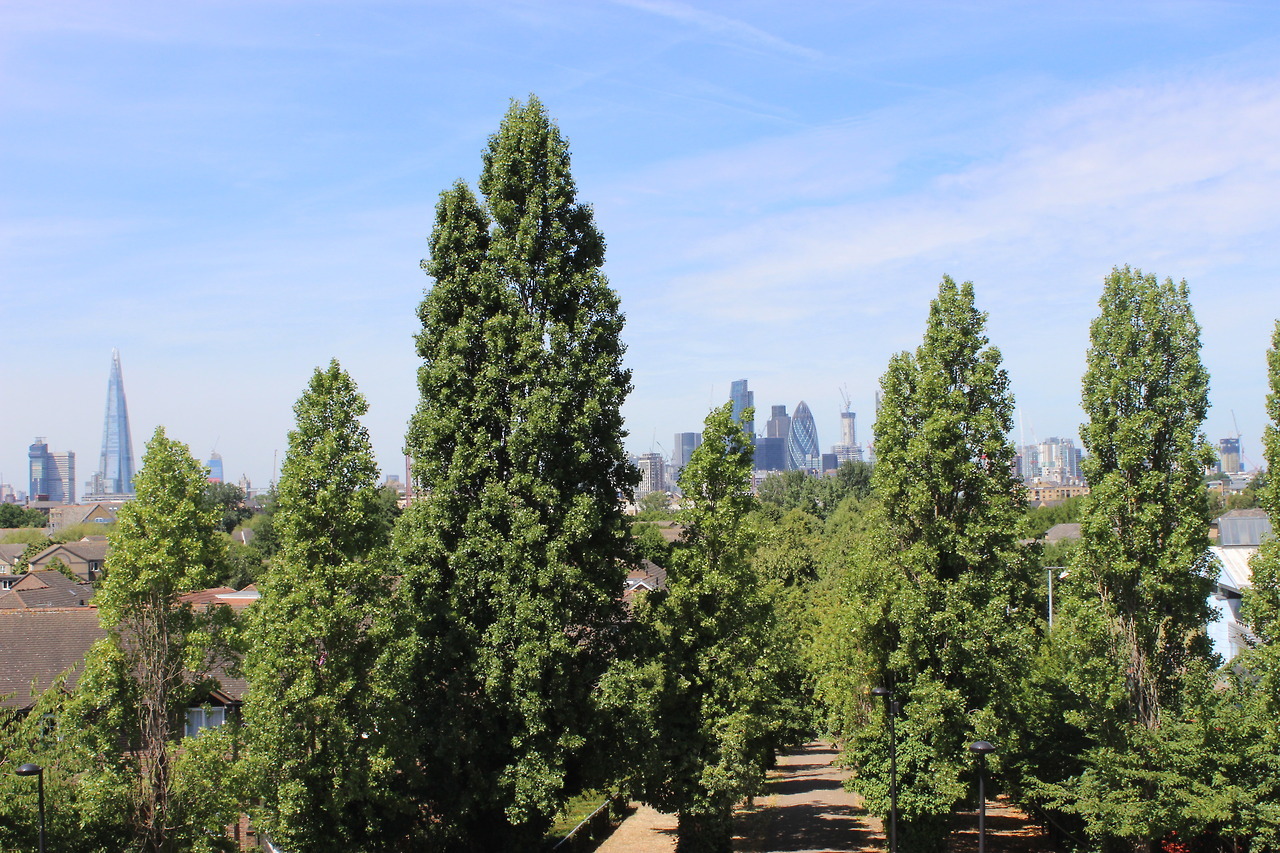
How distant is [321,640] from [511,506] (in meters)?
4.29

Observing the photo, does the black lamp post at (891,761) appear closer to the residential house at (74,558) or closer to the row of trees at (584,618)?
the row of trees at (584,618)

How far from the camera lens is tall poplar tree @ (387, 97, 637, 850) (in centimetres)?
1841

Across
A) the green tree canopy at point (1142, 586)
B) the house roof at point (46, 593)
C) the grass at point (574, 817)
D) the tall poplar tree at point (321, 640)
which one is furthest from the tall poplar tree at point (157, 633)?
the house roof at point (46, 593)

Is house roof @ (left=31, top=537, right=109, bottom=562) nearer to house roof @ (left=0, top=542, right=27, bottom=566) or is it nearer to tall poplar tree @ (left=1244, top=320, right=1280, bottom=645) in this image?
house roof @ (left=0, top=542, right=27, bottom=566)

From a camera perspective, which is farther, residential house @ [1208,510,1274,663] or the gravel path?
residential house @ [1208,510,1274,663]

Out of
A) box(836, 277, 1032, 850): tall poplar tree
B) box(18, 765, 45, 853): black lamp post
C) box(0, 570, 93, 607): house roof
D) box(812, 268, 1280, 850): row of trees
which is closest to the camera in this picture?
box(18, 765, 45, 853): black lamp post

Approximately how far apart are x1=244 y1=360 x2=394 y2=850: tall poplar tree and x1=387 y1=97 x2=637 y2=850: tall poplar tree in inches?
45.6

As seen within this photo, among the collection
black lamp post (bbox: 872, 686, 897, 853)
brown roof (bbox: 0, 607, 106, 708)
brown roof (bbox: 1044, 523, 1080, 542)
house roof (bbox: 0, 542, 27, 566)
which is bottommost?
black lamp post (bbox: 872, 686, 897, 853)

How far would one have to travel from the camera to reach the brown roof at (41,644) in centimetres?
2747

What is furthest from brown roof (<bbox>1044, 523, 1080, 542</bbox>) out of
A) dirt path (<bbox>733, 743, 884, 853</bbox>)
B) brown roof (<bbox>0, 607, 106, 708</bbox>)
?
brown roof (<bbox>0, 607, 106, 708</bbox>)

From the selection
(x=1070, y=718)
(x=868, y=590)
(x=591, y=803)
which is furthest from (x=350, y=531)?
(x=591, y=803)

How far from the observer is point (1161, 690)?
20.1 m

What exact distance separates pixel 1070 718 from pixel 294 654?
1552 cm

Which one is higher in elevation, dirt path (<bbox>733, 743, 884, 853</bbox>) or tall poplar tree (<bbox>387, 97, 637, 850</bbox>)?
tall poplar tree (<bbox>387, 97, 637, 850</bbox>)
